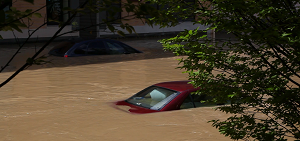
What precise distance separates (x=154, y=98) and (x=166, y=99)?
0.42 meters

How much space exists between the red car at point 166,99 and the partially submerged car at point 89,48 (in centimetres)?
1198

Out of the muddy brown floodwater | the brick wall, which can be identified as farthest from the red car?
the brick wall

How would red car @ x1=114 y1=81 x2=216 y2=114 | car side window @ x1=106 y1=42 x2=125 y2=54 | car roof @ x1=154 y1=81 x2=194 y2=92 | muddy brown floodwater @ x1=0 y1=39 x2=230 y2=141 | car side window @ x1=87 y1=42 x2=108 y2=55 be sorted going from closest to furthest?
muddy brown floodwater @ x1=0 y1=39 x2=230 y2=141 < red car @ x1=114 y1=81 x2=216 y2=114 < car roof @ x1=154 y1=81 x2=194 y2=92 < car side window @ x1=87 y1=42 x2=108 y2=55 < car side window @ x1=106 y1=42 x2=125 y2=54

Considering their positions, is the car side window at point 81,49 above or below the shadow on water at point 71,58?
above

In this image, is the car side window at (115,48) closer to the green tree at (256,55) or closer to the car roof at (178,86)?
the car roof at (178,86)

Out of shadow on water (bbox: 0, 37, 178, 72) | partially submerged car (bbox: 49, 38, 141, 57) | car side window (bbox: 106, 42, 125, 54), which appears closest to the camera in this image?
shadow on water (bbox: 0, 37, 178, 72)

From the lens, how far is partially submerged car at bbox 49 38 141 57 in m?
22.2

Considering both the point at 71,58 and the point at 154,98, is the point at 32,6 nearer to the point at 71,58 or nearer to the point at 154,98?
the point at 71,58

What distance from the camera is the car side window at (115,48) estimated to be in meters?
23.4

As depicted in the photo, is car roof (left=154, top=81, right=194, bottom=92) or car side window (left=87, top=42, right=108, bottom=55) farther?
car side window (left=87, top=42, right=108, bottom=55)

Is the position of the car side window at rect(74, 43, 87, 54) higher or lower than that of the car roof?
lower

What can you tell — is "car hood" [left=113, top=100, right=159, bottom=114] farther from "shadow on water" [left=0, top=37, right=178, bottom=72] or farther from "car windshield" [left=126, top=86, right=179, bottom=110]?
"shadow on water" [left=0, top=37, right=178, bottom=72]

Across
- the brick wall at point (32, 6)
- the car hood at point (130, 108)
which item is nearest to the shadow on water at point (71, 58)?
the brick wall at point (32, 6)

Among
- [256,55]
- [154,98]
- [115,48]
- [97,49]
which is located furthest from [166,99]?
[115,48]
